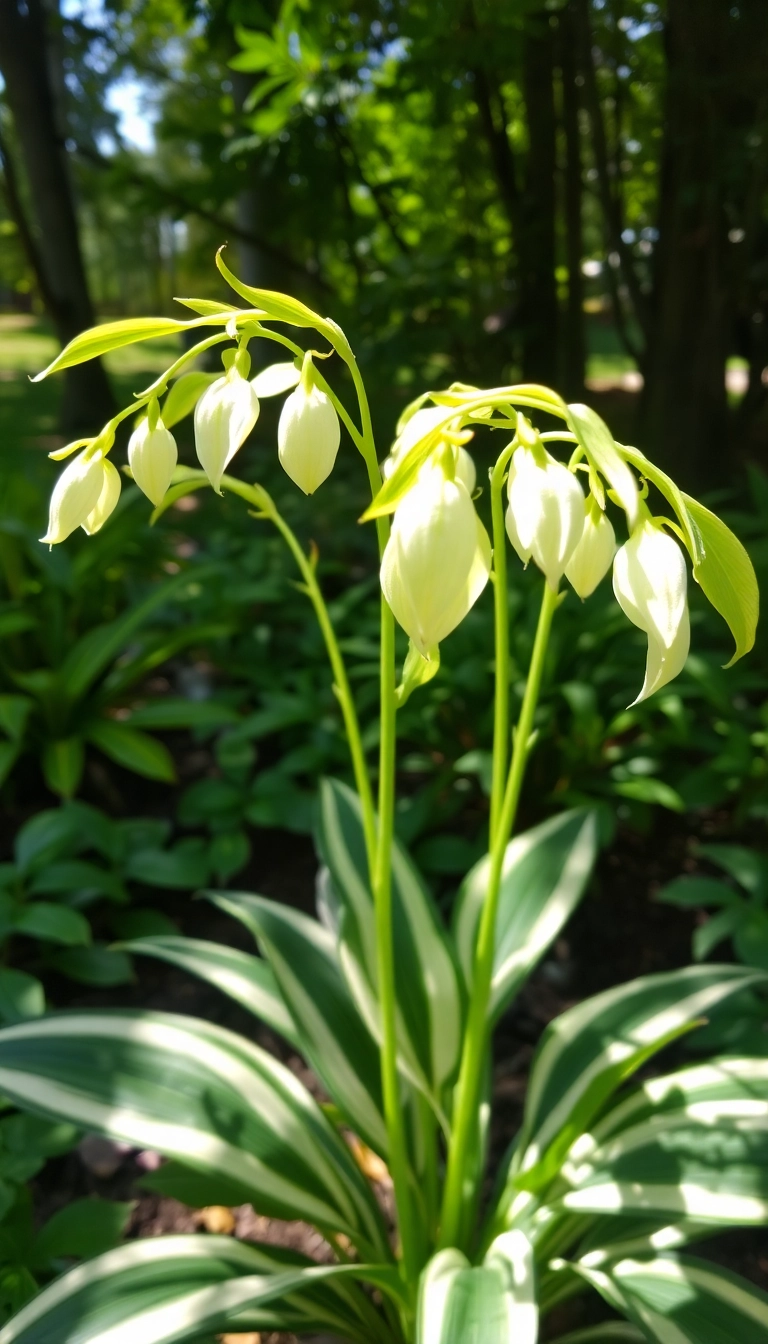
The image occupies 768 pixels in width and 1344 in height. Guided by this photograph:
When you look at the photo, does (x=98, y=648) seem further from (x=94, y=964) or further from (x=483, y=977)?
(x=483, y=977)

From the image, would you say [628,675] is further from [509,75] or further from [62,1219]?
[509,75]

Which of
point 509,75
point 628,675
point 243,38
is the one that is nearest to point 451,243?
point 509,75

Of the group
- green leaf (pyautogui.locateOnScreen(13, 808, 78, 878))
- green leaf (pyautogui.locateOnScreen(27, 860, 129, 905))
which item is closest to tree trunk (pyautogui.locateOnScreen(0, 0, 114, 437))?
green leaf (pyautogui.locateOnScreen(13, 808, 78, 878))

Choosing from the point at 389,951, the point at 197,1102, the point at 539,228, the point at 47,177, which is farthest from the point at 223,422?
the point at 47,177

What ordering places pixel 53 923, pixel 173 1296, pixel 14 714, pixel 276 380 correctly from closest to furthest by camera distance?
pixel 276 380
pixel 173 1296
pixel 53 923
pixel 14 714

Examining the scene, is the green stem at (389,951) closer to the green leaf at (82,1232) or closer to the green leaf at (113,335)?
the green leaf at (113,335)

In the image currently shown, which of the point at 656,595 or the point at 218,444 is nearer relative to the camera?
the point at 656,595

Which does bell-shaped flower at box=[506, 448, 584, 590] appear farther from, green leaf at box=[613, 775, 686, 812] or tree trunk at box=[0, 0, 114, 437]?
tree trunk at box=[0, 0, 114, 437]
